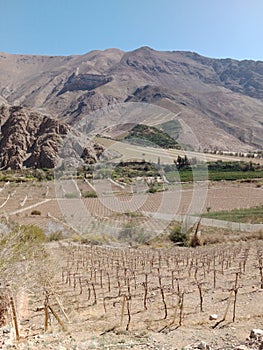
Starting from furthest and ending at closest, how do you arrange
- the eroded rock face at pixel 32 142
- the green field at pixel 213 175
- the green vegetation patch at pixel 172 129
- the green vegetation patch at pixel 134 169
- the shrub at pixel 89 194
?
1. the eroded rock face at pixel 32 142
2. the green vegetation patch at pixel 172 129
3. the green vegetation patch at pixel 134 169
4. the green field at pixel 213 175
5. the shrub at pixel 89 194

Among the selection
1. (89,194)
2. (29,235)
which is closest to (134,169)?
(89,194)

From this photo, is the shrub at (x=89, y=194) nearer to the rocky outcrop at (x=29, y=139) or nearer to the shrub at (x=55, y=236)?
the shrub at (x=55, y=236)

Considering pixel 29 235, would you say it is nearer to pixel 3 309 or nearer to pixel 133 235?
pixel 133 235

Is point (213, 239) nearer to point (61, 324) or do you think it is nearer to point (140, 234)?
point (140, 234)

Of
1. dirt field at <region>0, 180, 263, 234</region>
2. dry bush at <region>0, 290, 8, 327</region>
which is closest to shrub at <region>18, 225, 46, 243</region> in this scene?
dry bush at <region>0, 290, 8, 327</region>

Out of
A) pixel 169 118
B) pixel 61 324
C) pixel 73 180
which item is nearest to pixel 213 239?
pixel 61 324

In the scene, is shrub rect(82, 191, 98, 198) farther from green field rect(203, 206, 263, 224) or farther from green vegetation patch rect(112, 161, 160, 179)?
green field rect(203, 206, 263, 224)

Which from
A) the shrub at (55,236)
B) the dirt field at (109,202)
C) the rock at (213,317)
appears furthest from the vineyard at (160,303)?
the dirt field at (109,202)

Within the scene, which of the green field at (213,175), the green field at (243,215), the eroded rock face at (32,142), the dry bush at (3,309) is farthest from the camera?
the eroded rock face at (32,142)
